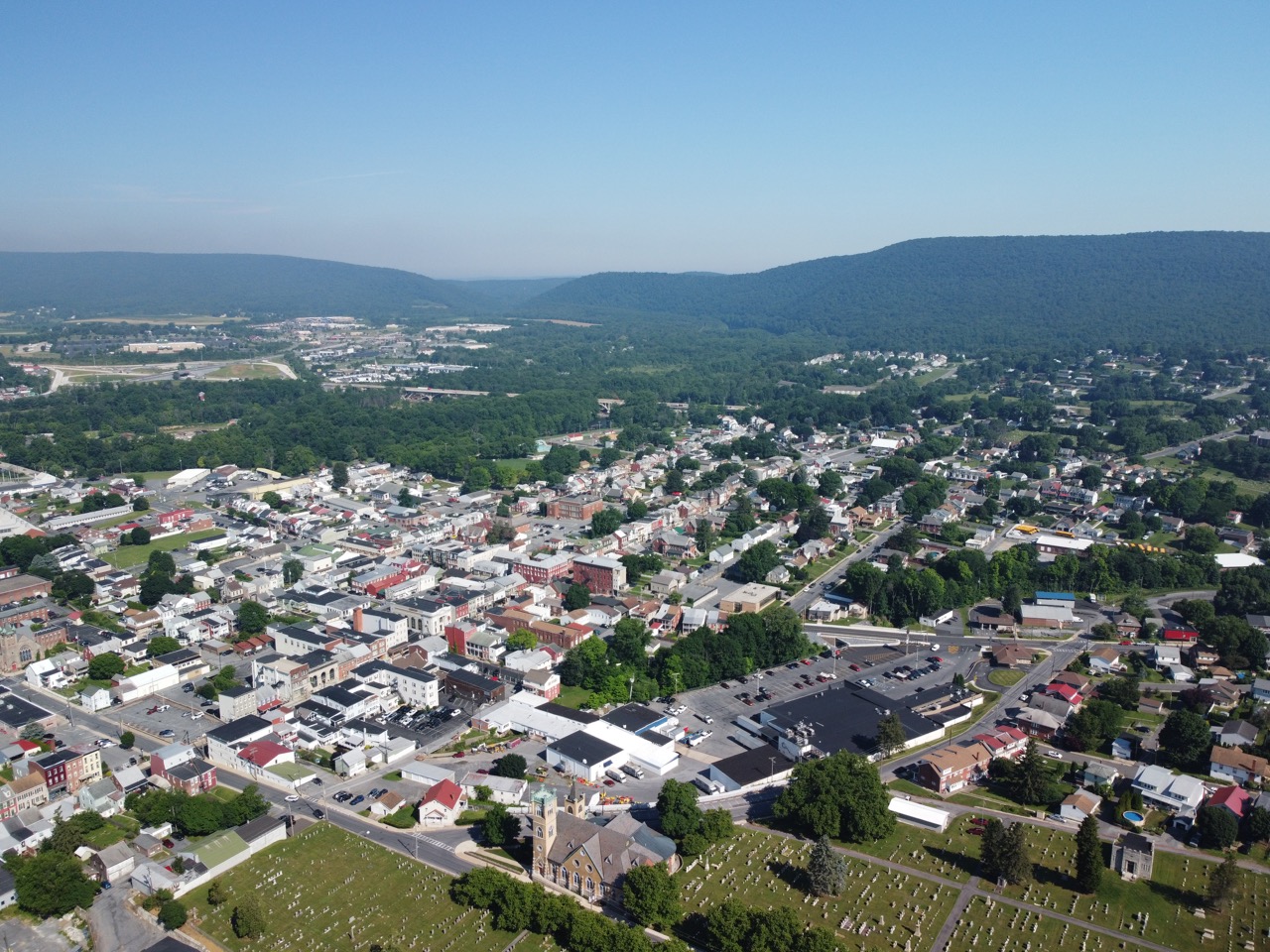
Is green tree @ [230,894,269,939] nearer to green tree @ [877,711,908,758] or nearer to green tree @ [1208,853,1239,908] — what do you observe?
green tree @ [877,711,908,758]

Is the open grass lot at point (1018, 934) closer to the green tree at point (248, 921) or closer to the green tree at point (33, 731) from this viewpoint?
the green tree at point (248, 921)

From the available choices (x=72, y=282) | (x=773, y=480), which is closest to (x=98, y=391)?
(x=773, y=480)

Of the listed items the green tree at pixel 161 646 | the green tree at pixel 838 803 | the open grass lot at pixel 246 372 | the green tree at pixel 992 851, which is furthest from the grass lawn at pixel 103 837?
the open grass lot at pixel 246 372

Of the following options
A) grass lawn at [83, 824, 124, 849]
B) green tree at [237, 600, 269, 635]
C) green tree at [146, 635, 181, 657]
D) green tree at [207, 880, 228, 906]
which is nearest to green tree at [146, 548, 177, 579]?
green tree at [237, 600, 269, 635]

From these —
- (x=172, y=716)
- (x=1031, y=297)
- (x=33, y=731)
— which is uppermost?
(x=1031, y=297)

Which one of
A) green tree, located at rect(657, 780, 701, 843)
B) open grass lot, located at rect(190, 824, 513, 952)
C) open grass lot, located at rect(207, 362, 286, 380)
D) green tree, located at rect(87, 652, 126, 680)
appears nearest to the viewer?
open grass lot, located at rect(190, 824, 513, 952)

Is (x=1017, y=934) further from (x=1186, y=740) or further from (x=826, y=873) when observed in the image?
(x=1186, y=740)

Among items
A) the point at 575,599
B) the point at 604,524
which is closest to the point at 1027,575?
the point at 575,599

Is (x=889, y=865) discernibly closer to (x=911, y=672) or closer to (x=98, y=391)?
(x=911, y=672)
